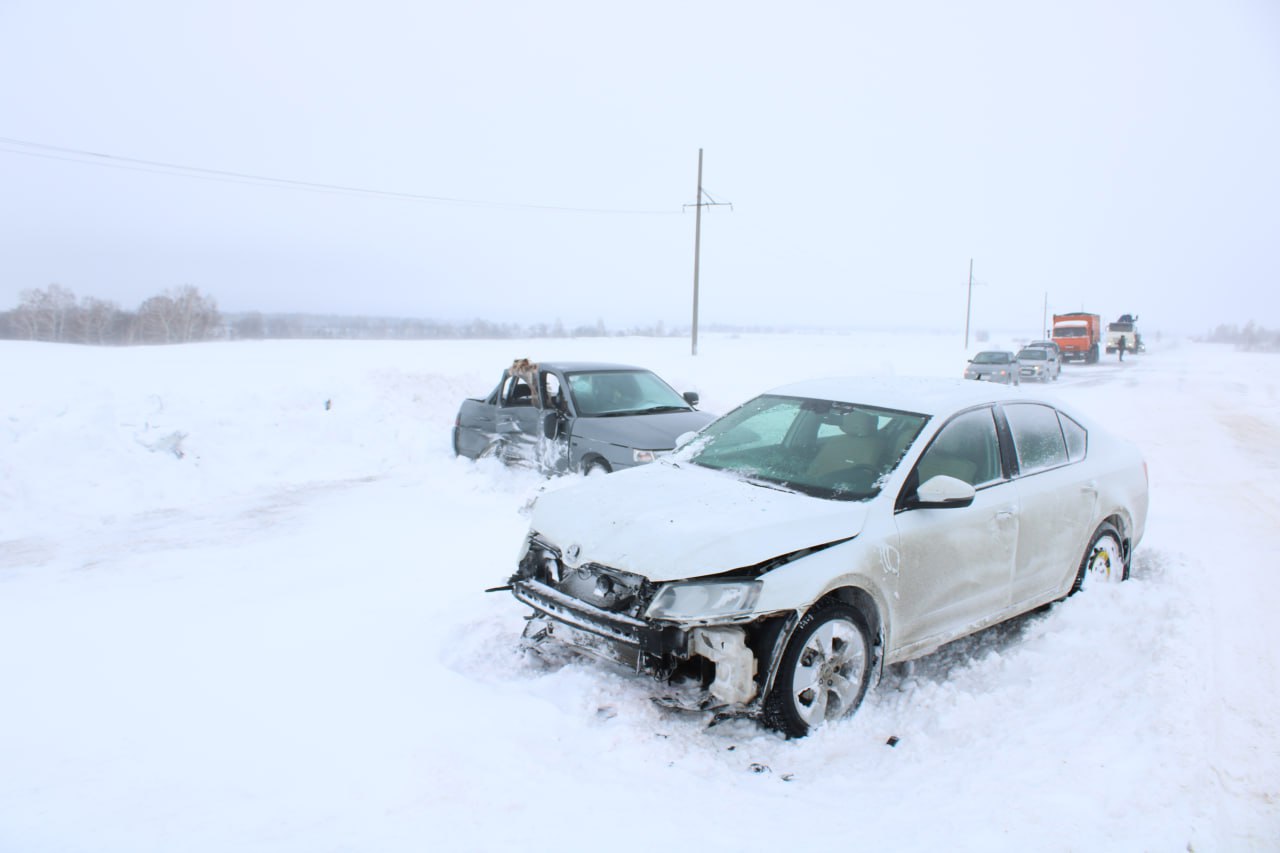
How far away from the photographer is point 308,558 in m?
6.31

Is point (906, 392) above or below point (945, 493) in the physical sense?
above

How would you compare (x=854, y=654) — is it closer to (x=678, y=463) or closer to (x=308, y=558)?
(x=678, y=463)

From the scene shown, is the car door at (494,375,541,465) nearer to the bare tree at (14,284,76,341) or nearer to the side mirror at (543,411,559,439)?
the side mirror at (543,411,559,439)

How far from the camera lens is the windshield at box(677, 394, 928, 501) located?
13.8 feet

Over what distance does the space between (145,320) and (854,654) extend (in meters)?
60.5

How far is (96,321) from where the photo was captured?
4944cm

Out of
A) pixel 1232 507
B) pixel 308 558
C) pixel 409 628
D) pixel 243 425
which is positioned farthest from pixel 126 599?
pixel 1232 507

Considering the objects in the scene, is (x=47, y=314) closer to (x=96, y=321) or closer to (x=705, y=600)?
(x=96, y=321)

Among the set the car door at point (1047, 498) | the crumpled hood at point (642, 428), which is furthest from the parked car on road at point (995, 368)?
the car door at point (1047, 498)

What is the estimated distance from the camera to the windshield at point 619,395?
29.5 ft

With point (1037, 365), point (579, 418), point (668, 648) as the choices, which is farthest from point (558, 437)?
point (1037, 365)

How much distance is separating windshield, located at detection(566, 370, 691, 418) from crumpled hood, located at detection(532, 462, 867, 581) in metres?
4.49

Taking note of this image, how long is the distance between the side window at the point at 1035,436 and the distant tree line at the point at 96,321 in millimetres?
50085

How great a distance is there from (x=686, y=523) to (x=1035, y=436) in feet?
8.26
